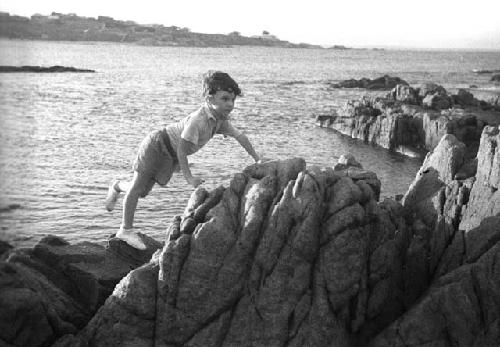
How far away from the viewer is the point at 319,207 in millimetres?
10891

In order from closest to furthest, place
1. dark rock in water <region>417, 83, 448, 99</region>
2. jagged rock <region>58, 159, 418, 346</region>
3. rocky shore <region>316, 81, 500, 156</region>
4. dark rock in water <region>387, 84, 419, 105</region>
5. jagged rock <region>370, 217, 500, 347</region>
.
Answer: jagged rock <region>370, 217, 500, 347</region> → jagged rock <region>58, 159, 418, 346</region> → rocky shore <region>316, 81, 500, 156</region> → dark rock in water <region>387, 84, 419, 105</region> → dark rock in water <region>417, 83, 448, 99</region>

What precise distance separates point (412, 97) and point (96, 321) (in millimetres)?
51590

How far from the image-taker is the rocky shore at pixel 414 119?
1726 inches

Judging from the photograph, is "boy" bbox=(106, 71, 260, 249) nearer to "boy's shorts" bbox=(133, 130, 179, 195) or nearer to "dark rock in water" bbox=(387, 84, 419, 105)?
"boy's shorts" bbox=(133, 130, 179, 195)

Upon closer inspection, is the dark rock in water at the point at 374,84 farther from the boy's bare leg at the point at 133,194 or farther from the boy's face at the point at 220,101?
the boy's face at the point at 220,101

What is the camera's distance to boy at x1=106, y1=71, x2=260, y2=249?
1202cm

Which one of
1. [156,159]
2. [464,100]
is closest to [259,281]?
[156,159]

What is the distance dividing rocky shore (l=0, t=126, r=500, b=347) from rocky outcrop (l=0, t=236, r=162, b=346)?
1.1 inches

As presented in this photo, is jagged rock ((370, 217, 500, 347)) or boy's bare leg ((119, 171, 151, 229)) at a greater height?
boy's bare leg ((119, 171, 151, 229))

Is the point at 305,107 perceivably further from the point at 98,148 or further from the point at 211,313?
the point at 211,313

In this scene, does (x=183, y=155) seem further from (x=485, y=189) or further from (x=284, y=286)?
(x=485, y=189)

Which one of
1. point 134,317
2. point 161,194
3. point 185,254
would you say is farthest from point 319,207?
point 161,194

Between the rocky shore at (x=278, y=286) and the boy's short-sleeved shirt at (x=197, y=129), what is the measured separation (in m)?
1.05

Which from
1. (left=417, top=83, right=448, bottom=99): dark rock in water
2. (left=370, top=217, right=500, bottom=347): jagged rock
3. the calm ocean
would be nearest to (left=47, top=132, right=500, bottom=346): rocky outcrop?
(left=370, top=217, right=500, bottom=347): jagged rock
